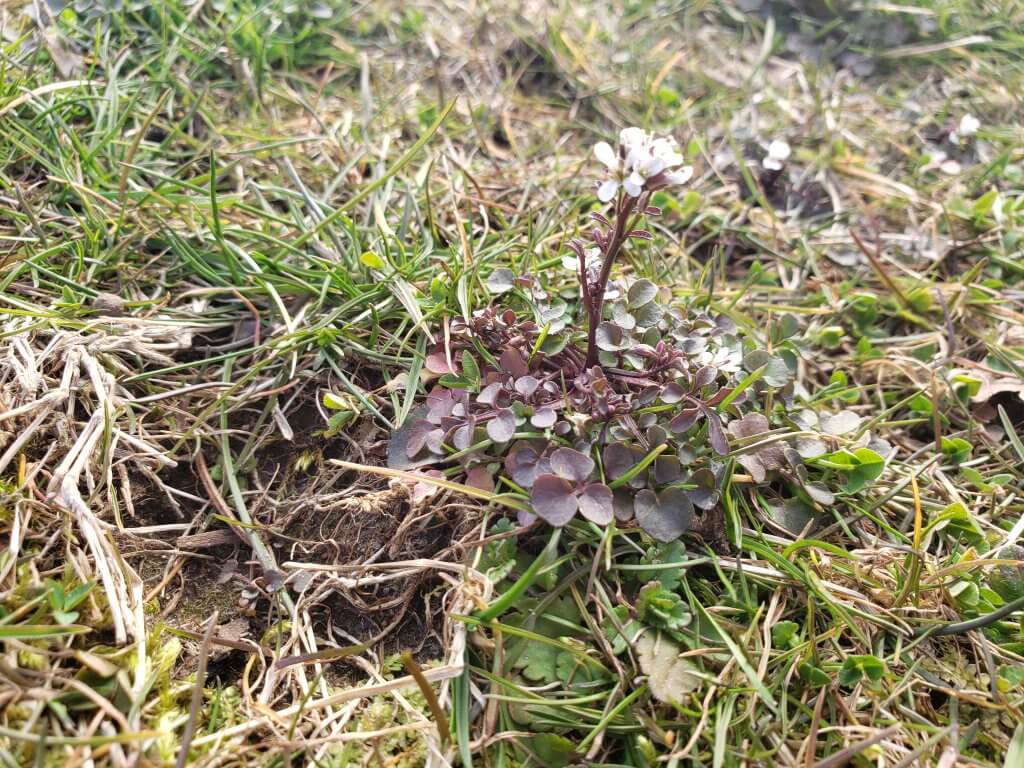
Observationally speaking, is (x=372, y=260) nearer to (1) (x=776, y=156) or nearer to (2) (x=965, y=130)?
(1) (x=776, y=156)

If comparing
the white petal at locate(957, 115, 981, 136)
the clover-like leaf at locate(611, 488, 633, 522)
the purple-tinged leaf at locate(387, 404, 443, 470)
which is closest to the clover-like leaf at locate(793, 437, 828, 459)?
the clover-like leaf at locate(611, 488, 633, 522)

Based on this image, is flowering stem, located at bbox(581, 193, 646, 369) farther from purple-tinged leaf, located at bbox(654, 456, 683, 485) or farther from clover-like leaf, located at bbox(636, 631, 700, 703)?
clover-like leaf, located at bbox(636, 631, 700, 703)

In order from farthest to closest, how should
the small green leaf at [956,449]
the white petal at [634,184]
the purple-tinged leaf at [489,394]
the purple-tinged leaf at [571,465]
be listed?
the small green leaf at [956,449]
the purple-tinged leaf at [489,394]
the purple-tinged leaf at [571,465]
the white petal at [634,184]

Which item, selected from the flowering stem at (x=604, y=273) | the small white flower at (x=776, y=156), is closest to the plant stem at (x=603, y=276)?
the flowering stem at (x=604, y=273)

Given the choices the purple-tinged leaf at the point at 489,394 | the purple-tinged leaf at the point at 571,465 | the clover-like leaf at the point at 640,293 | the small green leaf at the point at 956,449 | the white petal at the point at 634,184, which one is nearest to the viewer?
the white petal at the point at 634,184

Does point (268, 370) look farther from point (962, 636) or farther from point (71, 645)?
point (962, 636)

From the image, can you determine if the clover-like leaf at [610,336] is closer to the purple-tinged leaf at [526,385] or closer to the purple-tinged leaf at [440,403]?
the purple-tinged leaf at [526,385]

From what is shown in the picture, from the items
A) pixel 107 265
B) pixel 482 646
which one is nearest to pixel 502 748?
pixel 482 646
